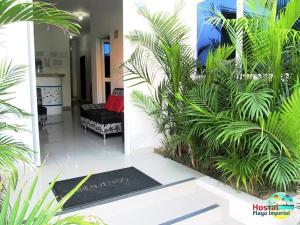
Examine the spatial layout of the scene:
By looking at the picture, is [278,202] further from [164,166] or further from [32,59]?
[32,59]

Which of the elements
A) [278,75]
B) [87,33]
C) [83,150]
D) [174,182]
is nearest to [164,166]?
[174,182]

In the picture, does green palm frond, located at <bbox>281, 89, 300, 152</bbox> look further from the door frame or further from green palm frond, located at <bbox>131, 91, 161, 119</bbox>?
the door frame

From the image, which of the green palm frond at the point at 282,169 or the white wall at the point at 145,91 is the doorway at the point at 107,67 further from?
the green palm frond at the point at 282,169

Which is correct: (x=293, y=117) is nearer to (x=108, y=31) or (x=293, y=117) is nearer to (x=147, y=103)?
(x=147, y=103)

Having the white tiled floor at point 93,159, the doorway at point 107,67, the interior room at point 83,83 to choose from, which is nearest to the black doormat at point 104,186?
the white tiled floor at point 93,159

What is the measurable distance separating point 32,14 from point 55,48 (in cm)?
→ 899

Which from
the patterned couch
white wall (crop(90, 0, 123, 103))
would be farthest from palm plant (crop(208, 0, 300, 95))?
white wall (crop(90, 0, 123, 103))

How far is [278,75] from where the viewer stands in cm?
225

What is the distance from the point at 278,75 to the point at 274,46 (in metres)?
0.28

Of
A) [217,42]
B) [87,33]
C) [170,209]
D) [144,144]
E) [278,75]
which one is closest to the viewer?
[278,75]

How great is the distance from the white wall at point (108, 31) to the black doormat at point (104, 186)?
10.5ft

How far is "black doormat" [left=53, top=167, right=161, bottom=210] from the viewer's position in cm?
245

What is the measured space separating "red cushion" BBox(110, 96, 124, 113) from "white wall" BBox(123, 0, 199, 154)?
46.6 inches

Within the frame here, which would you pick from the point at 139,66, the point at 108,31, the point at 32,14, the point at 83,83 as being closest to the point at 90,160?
the point at 139,66
